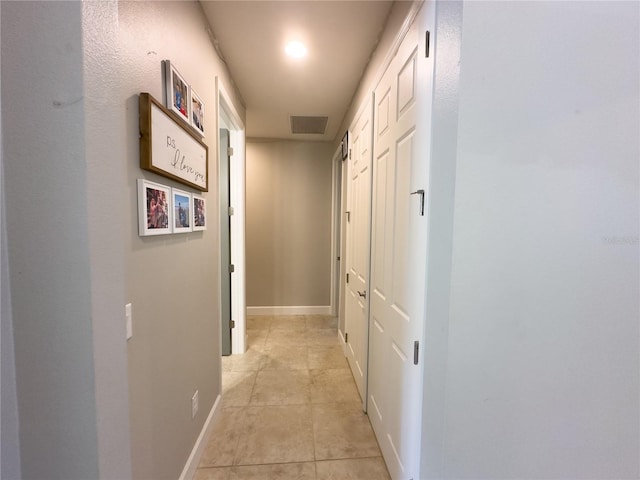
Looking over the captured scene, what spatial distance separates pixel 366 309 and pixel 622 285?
4.15 feet

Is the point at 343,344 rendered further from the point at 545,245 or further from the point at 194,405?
the point at 545,245

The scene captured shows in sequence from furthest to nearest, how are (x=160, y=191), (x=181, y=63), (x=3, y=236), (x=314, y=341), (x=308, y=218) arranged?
(x=308, y=218), (x=314, y=341), (x=181, y=63), (x=160, y=191), (x=3, y=236)

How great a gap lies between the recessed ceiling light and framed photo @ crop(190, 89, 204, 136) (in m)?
0.78

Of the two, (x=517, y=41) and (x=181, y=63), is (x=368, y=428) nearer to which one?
(x=517, y=41)

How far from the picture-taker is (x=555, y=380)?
784mm

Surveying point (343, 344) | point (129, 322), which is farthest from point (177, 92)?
point (343, 344)

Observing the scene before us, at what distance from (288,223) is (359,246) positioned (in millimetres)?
1920

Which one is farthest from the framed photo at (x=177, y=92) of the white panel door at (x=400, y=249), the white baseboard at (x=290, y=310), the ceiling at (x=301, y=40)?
the white baseboard at (x=290, y=310)

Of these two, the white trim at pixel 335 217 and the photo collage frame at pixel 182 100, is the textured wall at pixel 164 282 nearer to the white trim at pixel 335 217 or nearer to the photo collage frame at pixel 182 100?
the photo collage frame at pixel 182 100

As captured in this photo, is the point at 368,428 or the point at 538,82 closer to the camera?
the point at 538,82

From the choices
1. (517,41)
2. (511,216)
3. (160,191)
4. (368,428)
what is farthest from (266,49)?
(368,428)

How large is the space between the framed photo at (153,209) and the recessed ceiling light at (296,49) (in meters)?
1.36

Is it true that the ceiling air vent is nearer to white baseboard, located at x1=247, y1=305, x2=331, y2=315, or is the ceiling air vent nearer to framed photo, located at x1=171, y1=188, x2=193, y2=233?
framed photo, located at x1=171, y1=188, x2=193, y2=233

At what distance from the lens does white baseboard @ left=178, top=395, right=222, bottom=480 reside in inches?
51.7
